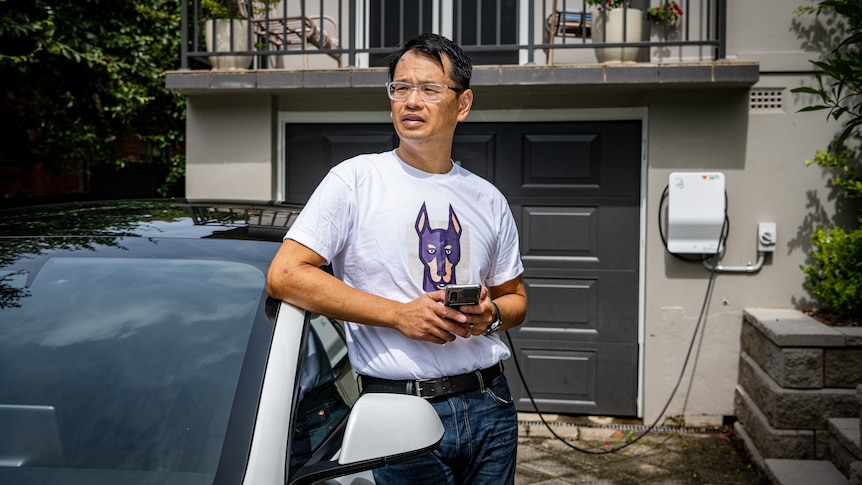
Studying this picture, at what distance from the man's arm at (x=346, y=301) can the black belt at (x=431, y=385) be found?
6.0 inches

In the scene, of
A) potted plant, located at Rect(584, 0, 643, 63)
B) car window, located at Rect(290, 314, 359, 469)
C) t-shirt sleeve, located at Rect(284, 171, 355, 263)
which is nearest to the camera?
car window, located at Rect(290, 314, 359, 469)

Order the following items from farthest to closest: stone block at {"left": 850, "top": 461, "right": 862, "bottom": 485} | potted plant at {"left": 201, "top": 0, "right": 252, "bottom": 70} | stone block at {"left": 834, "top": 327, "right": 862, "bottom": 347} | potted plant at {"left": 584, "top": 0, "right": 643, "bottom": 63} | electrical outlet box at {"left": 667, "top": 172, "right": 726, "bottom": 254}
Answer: potted plant at {"left": 201, "top": 0, "right": 252, "bottom": 70}
potted plant at {"left": 584, "top": 0, "right": 643, "bottom": 63}
electrical outlet box at {"left": 667, "top": 172, "right": 726, "bottom": 254}
stone block at {"left": 834, "top": 327, "right": 862, "bottom": 347}
stone block at {"left": 850, "top": 461, "right": 862, "bottom": 485}

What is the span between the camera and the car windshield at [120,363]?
1684 mm

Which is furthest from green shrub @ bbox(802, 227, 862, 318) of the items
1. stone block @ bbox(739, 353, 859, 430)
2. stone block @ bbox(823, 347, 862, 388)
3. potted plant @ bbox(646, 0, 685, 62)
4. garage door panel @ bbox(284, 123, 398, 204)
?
garage door panel @ bbox(284, 123, 398, 204)

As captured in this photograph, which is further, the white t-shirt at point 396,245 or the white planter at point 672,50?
the white planter at point 672,50

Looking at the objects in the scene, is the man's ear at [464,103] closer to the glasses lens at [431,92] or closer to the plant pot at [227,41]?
the glasses lens at [431,92]

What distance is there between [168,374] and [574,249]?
15.1ft

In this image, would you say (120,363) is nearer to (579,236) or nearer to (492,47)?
(492,47)

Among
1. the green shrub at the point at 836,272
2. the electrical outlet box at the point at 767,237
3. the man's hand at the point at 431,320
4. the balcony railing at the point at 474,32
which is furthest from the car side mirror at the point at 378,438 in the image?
the electrical outlet box at the point at 767,237

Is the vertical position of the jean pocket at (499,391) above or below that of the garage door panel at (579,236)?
below

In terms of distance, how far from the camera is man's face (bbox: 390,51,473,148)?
215 centimetres

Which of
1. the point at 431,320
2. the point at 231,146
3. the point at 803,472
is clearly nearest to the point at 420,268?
the point at 431,320

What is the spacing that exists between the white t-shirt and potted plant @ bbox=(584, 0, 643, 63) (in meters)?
4.02

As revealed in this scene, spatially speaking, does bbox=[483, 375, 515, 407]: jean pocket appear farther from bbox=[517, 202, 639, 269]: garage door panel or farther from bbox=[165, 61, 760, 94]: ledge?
bbox=[517, 202, 639, 269]: garage door panel
